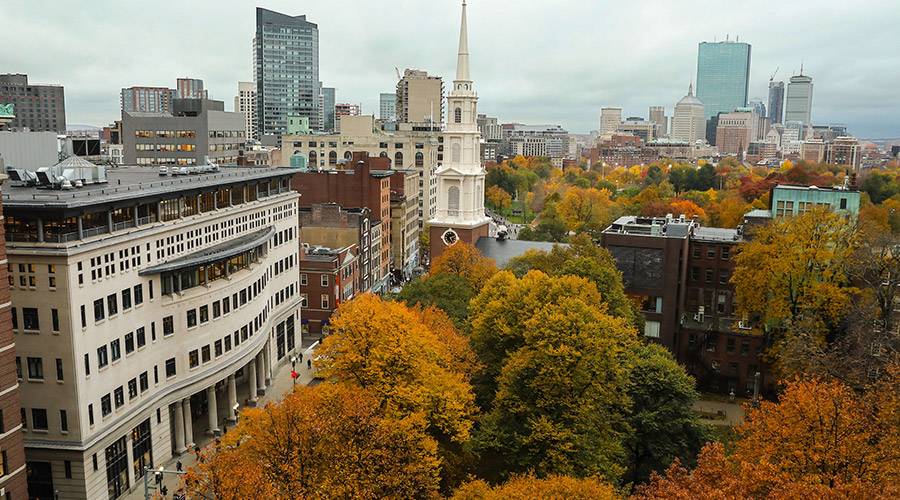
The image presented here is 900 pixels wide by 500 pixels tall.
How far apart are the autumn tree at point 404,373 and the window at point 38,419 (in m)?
15.7

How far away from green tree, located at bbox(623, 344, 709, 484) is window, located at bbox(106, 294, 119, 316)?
30.6 metres

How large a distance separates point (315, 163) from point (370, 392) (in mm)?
113654

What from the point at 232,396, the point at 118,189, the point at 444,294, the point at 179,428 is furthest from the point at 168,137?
the point at 179,428

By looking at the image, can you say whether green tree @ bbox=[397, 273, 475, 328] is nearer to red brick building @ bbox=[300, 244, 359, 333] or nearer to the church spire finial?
red brick building @ bbox=[300, 244, 359, 333]

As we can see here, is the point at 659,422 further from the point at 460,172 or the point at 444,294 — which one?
the point at 460,172

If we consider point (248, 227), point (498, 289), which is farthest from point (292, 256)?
point (498, 289)

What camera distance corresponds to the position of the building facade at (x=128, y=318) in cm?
3922

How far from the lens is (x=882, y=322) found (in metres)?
50.5

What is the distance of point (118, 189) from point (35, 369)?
11.9 metres

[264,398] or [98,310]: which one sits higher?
[98,310]

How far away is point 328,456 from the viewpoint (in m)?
33.7

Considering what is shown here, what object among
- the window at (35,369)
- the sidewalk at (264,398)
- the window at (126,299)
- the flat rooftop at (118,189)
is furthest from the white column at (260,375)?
the window at (35,369)

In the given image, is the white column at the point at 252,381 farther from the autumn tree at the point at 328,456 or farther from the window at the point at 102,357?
the autumn tree at the point at 328,456

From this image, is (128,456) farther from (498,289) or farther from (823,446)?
(823,446)
